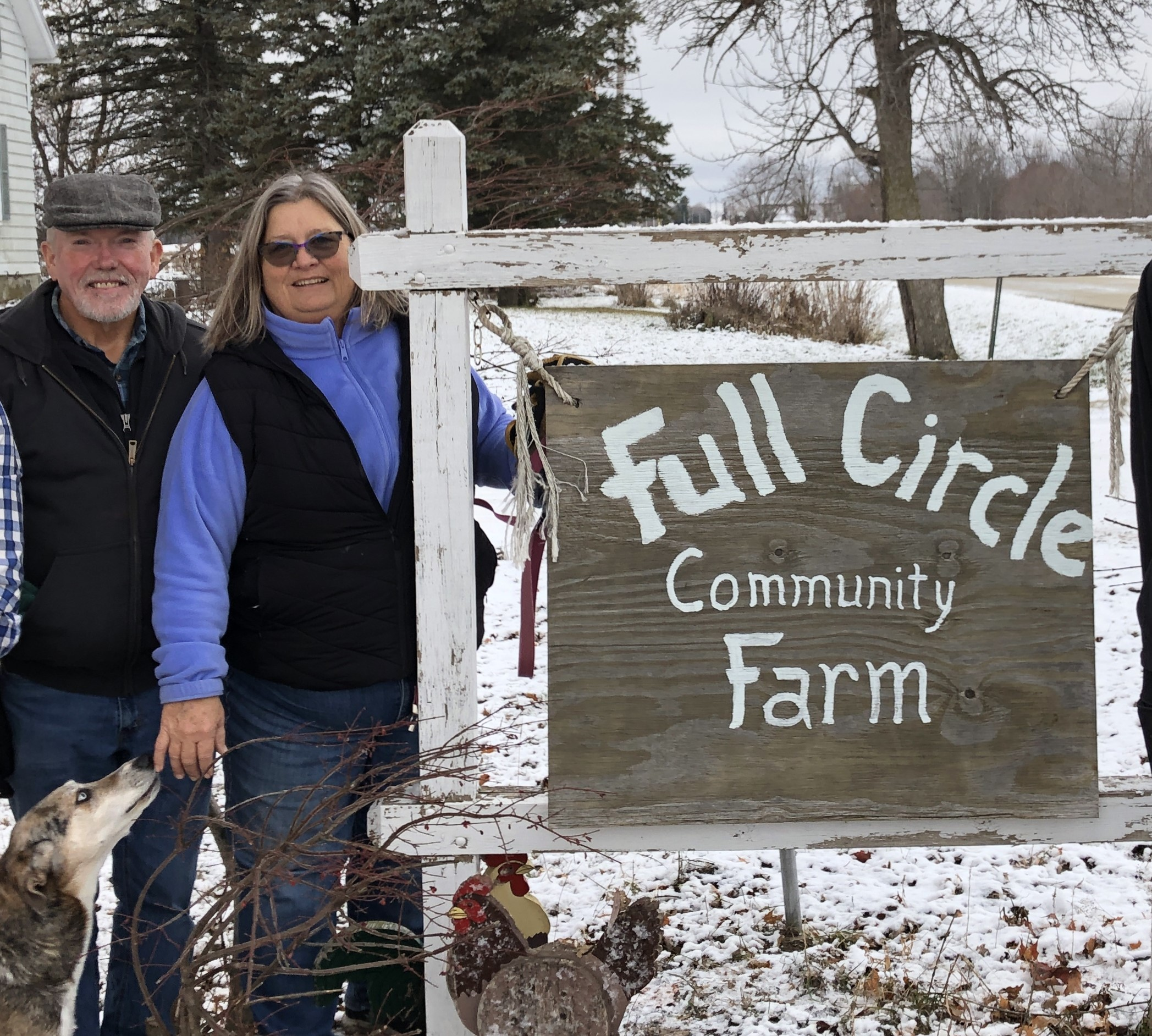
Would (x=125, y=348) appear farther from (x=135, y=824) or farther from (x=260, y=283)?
(x=135, y=824)

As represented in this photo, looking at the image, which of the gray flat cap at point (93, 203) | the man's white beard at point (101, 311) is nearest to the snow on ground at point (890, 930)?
the man's white beard at point (101, 311)

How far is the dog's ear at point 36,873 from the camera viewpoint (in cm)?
247

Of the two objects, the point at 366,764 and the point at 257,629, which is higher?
the point at 257,629

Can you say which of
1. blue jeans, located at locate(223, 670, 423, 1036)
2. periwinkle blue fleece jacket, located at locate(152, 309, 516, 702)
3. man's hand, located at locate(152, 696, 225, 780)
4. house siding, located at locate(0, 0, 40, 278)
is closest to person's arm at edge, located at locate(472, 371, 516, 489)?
periwinkle blue fleece jacket, located at locate(152, 309, 516, 702)

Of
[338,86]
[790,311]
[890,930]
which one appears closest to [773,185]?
[790,311]

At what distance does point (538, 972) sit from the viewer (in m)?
2.22

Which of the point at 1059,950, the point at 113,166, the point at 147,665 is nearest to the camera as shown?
the point at 147,665

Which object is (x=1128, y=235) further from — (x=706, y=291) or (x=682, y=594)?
(x=706, y=291)

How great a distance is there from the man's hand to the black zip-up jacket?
11.7 inches

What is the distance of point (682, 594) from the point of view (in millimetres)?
2215

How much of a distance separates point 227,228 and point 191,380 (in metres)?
4.15

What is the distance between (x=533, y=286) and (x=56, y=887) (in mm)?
1768

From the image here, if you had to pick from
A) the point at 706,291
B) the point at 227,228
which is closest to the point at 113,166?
the point at 706,291

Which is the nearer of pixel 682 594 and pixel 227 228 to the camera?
pixel 682 594
